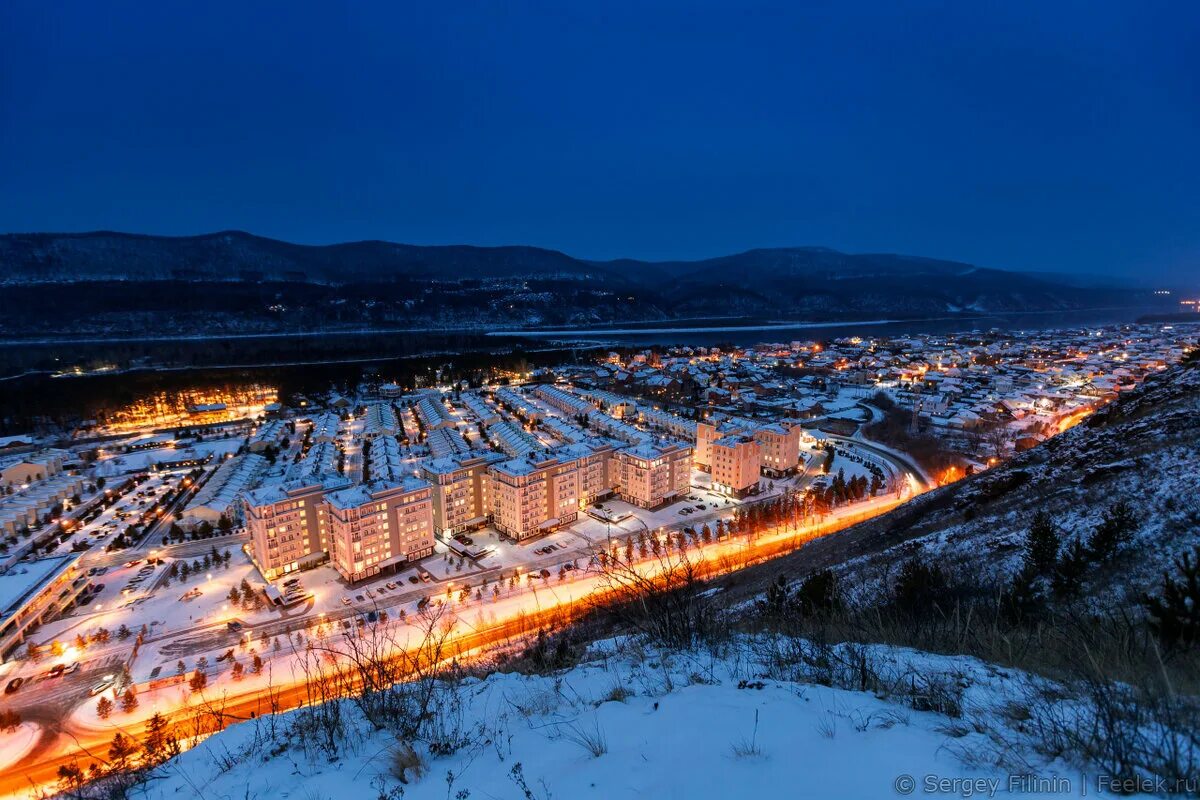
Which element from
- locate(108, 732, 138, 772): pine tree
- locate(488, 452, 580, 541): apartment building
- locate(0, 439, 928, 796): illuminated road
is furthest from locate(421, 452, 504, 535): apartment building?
locate(108, 732, 138, 772): pine tree

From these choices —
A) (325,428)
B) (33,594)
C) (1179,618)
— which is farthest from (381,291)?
(1179,618)

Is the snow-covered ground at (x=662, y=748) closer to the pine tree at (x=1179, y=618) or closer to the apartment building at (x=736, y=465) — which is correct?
the pine tree at (x=1179, y=618)

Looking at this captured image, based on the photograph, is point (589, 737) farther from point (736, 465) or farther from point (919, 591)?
point (736, 465)

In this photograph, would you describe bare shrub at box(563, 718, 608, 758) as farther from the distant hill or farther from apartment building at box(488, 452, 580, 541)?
the distant hill

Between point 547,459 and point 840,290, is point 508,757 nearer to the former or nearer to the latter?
point 547,459

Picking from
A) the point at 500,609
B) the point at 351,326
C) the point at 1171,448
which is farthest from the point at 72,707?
the point at 351,326

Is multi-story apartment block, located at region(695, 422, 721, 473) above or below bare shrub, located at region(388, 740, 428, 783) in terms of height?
below
